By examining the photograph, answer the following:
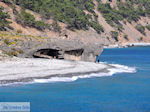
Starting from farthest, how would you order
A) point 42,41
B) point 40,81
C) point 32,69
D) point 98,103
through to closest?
point 42,41
point 32,69
point 40,81
point 98,103

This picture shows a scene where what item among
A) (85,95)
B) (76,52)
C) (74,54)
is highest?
(76,52)

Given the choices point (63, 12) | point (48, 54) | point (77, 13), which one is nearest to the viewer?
point (48, 54)

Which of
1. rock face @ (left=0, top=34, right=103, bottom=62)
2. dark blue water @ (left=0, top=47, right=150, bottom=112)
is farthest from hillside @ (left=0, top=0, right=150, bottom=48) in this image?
dark blue water @ (left=0, top=47, right=150, bottom=112)

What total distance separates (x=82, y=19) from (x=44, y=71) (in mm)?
89212

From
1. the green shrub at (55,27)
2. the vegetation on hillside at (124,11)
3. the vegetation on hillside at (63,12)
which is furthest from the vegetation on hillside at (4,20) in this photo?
the vegetation on hillside at (124,11)

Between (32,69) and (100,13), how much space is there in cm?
12281

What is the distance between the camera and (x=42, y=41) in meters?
53.7

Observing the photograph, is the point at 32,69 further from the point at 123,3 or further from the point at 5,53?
the point at 123,3

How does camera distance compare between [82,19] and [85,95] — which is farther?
[82,19]

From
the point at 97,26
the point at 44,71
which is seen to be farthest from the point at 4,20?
the point at 44,71

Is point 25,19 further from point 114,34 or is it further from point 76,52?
point 76,52

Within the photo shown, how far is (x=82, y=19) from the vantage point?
424ft

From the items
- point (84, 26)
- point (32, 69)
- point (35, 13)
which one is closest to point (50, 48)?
point (32, 69)

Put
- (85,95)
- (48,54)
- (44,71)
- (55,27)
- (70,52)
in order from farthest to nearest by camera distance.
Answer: (55,27) < (70,52) < (48,54) < (44,71) < (85,95)
